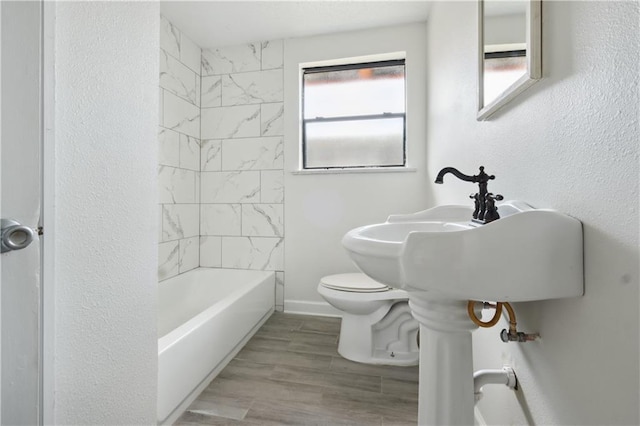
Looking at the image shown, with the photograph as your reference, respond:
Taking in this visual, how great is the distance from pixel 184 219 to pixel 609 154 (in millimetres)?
2637

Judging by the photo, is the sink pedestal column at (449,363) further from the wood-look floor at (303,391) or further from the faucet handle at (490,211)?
the wood-look floor at (303,391)

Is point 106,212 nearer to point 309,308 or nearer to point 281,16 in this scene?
point 309,308

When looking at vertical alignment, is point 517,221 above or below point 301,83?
below

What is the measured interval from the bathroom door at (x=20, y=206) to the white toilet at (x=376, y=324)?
1.40 meters

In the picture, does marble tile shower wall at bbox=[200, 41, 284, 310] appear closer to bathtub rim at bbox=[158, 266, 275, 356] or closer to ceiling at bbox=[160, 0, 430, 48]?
ceiling at bbox=[160, 0, 430, 48]

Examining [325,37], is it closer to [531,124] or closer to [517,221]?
[531,124]

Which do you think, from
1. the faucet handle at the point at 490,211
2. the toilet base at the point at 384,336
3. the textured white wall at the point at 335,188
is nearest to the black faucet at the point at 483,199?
the faucet handle at the point at 490,211

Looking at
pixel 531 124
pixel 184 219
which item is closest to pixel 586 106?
pixel 531 124

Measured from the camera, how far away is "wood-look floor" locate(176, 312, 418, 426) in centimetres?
136

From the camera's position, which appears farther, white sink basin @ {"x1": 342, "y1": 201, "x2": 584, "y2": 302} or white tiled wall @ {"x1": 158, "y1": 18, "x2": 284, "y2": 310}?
white tiled wall @ {"x1": 158, "y1": 18, "x2": 284, "y2": 310}

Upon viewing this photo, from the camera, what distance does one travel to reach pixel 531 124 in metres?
0.79

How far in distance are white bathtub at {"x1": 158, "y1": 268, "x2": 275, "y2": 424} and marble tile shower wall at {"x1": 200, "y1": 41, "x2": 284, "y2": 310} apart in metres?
0.18

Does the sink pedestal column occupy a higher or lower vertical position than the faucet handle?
lower

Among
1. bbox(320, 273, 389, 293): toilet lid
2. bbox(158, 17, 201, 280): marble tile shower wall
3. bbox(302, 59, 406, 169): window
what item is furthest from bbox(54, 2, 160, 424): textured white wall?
bbox(302, 59, 406, 169): window
